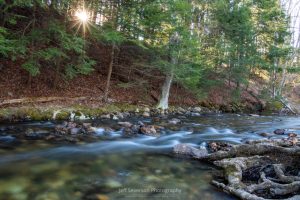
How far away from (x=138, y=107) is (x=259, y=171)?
9.80 metres

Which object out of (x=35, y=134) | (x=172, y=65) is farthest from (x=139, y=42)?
(x=35, y=134)

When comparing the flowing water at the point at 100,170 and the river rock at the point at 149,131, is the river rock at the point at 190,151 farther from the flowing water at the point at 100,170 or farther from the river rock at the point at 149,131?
the river rock at the point at 149,131

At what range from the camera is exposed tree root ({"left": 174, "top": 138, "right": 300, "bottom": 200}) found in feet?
15.3

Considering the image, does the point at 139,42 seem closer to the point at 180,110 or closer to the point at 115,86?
the point at 115,86

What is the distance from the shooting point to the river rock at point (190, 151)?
6.97 meters

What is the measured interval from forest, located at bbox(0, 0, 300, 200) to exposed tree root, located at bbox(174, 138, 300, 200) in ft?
0.07

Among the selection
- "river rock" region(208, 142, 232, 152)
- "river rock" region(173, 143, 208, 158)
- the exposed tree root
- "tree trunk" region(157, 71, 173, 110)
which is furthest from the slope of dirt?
the exposed tree root

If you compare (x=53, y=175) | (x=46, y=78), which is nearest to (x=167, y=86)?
(x=46, y=78)

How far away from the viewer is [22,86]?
12.4 metres

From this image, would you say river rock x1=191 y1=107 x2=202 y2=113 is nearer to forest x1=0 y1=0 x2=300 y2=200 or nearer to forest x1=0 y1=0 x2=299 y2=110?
forest x1=0 y1=0 x2=300 y2=200

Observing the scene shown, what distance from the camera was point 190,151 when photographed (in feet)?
23.7

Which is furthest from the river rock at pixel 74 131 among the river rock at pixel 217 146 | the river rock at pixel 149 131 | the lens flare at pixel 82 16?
the lens flare at pixel 82 16

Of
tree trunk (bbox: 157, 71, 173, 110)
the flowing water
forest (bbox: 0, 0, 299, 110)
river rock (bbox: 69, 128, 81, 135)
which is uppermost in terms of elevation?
forest (bbox: 0, 0, 299, 110)

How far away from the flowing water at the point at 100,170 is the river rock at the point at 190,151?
0.25 m
